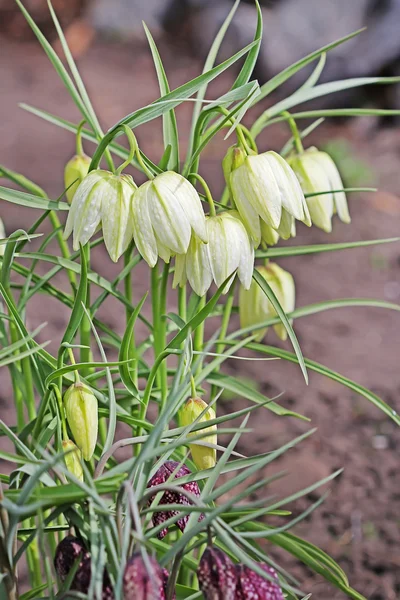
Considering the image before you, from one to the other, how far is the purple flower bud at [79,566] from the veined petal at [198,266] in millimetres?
315

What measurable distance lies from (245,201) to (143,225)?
0.42ft

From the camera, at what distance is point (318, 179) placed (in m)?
1.05

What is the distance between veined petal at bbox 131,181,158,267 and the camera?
0.83 m

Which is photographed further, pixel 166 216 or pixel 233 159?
pixel 233 159

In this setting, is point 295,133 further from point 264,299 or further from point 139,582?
point 139,582

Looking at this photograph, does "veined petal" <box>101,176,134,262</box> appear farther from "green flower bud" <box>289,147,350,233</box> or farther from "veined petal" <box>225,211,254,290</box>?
"green flower bud" <box>289,147,350,233</box>

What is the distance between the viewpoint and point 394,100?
370 cm

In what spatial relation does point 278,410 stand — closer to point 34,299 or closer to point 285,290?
point 285,290

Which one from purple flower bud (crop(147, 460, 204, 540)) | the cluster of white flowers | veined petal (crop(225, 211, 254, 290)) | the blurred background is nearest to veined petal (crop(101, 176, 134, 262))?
the cluster of white flowers

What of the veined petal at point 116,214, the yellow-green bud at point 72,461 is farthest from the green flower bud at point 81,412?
the veined petal at point 116,214

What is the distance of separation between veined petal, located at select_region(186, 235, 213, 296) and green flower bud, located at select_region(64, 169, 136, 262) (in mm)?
72

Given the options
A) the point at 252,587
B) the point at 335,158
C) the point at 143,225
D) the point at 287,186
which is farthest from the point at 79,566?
the point at 335,158

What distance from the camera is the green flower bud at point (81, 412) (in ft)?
2.68

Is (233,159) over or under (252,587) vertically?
over
